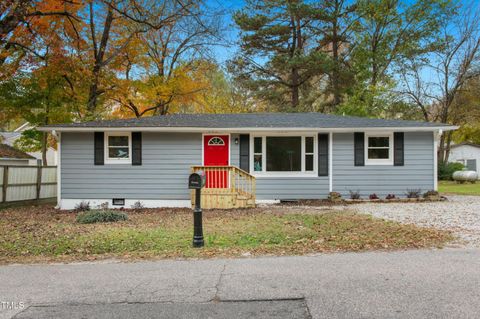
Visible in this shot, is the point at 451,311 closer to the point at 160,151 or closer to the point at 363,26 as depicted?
the point at 160,151

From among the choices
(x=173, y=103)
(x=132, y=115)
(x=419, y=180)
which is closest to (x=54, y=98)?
(x=132, y=115)

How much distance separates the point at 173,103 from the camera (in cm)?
2494

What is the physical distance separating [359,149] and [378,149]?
2.30 ft

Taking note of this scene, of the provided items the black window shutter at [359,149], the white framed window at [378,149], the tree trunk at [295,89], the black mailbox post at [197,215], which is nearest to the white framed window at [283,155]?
the black window shutter at [359,149]

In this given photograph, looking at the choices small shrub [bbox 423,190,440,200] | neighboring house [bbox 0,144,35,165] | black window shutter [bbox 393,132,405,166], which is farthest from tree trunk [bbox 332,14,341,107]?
neighboring house [bbox 0,144,35,165]

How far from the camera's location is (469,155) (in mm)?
32781

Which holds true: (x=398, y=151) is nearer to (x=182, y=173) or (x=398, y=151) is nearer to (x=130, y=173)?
(x=182, y=173)

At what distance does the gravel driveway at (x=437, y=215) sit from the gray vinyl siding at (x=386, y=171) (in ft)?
3.28

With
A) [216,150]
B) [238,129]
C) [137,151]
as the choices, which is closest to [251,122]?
[238,129]

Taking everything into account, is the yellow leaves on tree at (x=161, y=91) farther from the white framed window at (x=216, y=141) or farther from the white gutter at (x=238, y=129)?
the white framed window at (x=216, y=141)

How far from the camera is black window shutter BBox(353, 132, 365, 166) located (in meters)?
12.9

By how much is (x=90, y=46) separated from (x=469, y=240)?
61.5ft

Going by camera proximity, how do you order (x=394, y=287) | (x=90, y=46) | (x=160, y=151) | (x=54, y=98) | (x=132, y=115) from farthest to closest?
(x=132, y=115), (x=90, y=46), (x=54, y=98), (x=160, y=151), (x=394, y=287)

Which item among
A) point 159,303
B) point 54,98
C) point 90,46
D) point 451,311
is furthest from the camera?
point 90,46
